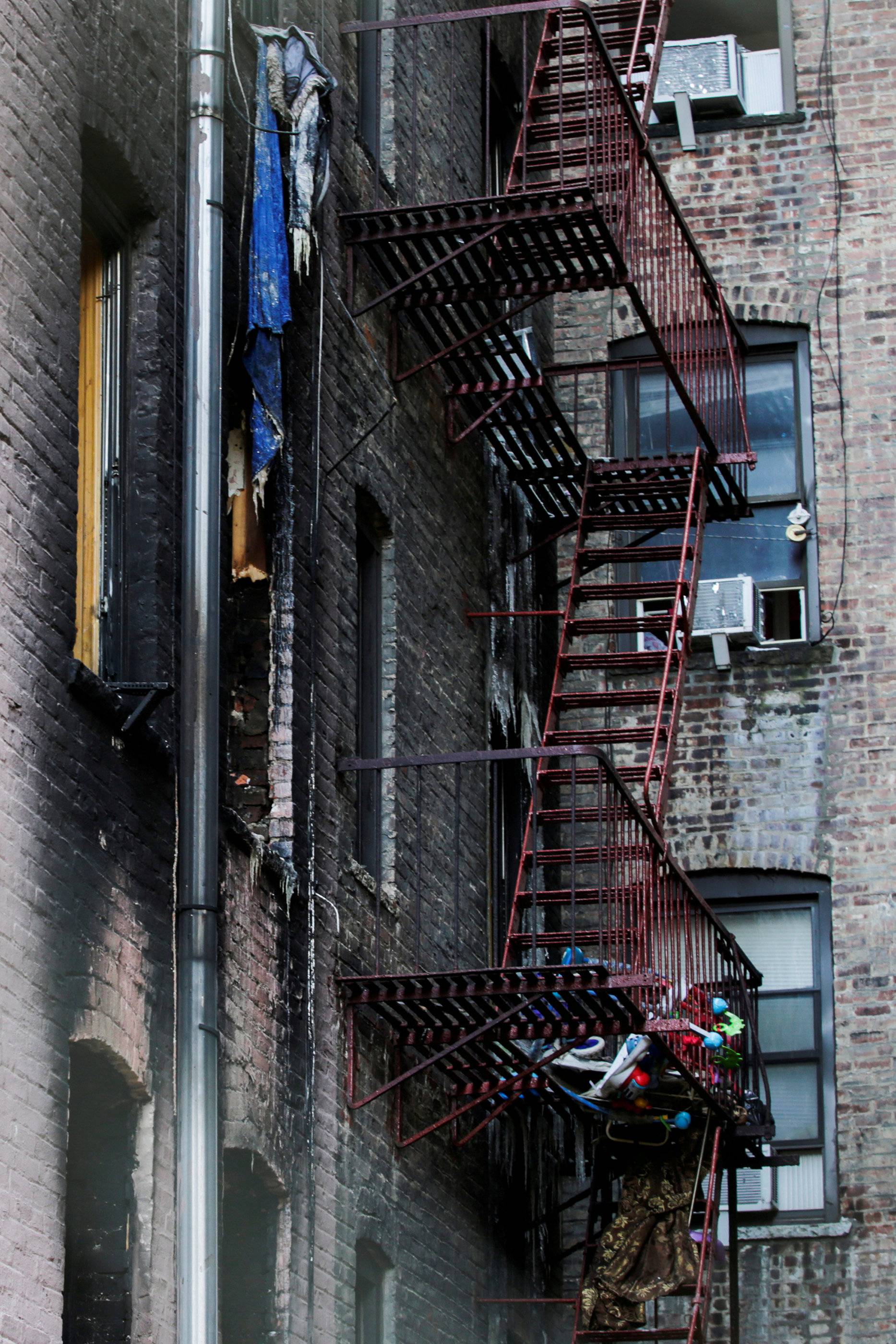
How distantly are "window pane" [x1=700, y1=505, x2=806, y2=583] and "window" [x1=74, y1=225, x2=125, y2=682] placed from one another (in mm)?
8308

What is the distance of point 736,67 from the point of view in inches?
770

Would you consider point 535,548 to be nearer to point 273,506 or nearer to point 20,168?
point 273,506

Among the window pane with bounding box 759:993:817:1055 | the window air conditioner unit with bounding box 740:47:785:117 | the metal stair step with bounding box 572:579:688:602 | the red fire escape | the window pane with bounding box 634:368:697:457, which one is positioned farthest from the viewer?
the window air conditioner unit with bounding box 740:47:785:117

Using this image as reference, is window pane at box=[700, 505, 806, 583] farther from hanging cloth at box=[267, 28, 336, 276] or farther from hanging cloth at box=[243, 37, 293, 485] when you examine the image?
hanging cloth at box=[243, 37, 293, 485]

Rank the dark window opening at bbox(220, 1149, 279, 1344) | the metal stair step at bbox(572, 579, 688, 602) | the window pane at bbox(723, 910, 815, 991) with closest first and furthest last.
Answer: the dark window opening at bbox(220, 1149, 279, 1344) < the metal stair step at bbox(572, 579, 688, 602) < the window pane at bbox(723, 910, 815, 991)

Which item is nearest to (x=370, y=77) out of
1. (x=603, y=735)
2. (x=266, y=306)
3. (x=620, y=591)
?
(x=620, y=591)

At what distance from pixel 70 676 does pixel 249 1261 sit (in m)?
3.31

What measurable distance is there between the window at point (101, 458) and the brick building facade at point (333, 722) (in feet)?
0.20

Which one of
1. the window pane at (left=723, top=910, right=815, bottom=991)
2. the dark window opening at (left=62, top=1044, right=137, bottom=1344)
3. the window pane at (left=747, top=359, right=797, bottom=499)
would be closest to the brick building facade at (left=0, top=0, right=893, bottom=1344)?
the dark window opening at (left=62, top=1044, right=137, bottom=1344)

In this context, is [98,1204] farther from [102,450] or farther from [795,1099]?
[795,1099]

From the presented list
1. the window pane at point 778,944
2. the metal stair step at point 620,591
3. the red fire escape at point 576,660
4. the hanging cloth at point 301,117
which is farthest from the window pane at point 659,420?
the hanging cloth at point 301,117

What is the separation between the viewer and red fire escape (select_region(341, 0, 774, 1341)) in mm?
12844

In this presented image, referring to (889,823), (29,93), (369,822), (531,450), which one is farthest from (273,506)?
(889,823)

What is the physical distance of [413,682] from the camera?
1450 cm
